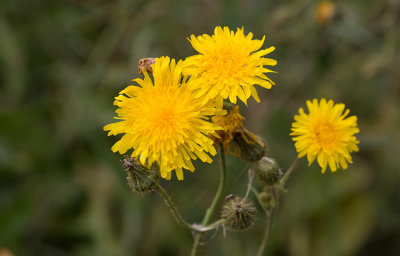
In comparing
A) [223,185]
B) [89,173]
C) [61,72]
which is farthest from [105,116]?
[223,185]

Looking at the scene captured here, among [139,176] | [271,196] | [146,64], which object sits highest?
[146,64]

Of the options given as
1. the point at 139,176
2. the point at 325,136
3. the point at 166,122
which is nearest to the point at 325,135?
the point at 325,136

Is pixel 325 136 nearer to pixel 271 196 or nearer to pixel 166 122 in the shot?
pixel 271 196

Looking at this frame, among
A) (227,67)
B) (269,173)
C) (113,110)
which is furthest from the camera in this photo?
(113,110)

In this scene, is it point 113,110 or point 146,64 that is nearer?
point 146,64

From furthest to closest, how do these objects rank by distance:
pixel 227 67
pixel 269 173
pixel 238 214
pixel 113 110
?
1. pixel 113 110
2. pixel 269 173
3. pixel 238 214
4. pixel 227 67

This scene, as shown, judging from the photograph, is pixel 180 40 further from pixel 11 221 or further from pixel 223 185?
pixel 223 185

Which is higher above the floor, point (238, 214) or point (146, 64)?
point (146, 64)
